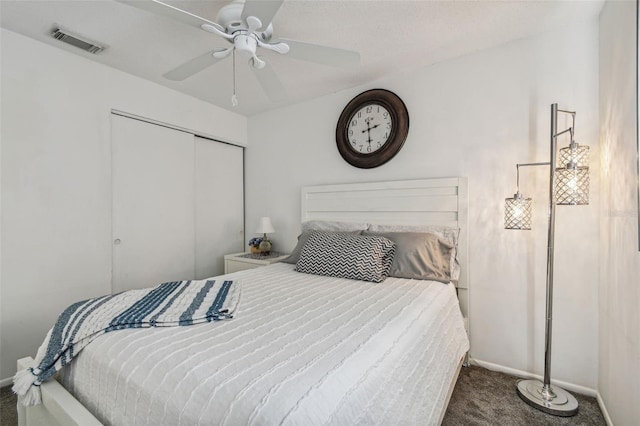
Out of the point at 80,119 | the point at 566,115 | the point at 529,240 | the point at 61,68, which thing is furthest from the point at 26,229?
the point at 566,115

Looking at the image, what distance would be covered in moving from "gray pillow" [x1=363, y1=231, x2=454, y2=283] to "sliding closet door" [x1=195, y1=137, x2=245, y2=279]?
7.24 ft

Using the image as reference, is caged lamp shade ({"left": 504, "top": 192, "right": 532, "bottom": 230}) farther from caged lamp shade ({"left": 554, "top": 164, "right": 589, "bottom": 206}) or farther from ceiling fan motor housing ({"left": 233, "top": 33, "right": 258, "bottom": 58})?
ceiling fan motor housing ({"left": 233, "top": 33, "right": 258, "bottom": 58})

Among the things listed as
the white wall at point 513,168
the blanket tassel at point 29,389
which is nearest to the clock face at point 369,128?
the white wall at point 513,168

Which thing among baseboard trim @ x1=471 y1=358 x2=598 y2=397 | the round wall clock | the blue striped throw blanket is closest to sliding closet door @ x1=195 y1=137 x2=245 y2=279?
the round wall clock

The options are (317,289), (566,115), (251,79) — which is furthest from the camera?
(251,79)

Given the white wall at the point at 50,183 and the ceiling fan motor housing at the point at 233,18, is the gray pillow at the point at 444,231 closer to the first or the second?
the ceiling fan motor housing at the point at 233,18

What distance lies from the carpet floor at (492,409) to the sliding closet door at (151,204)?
1.13 metres

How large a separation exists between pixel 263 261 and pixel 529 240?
2.24m

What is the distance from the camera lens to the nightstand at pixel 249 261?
299 centimetres

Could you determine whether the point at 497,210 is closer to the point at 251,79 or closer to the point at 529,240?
the point at 529,240

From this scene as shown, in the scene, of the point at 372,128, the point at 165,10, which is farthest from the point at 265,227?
the point at 165,10

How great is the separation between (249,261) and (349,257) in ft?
4.31

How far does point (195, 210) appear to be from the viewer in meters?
3.30

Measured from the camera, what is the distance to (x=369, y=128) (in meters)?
2.77
